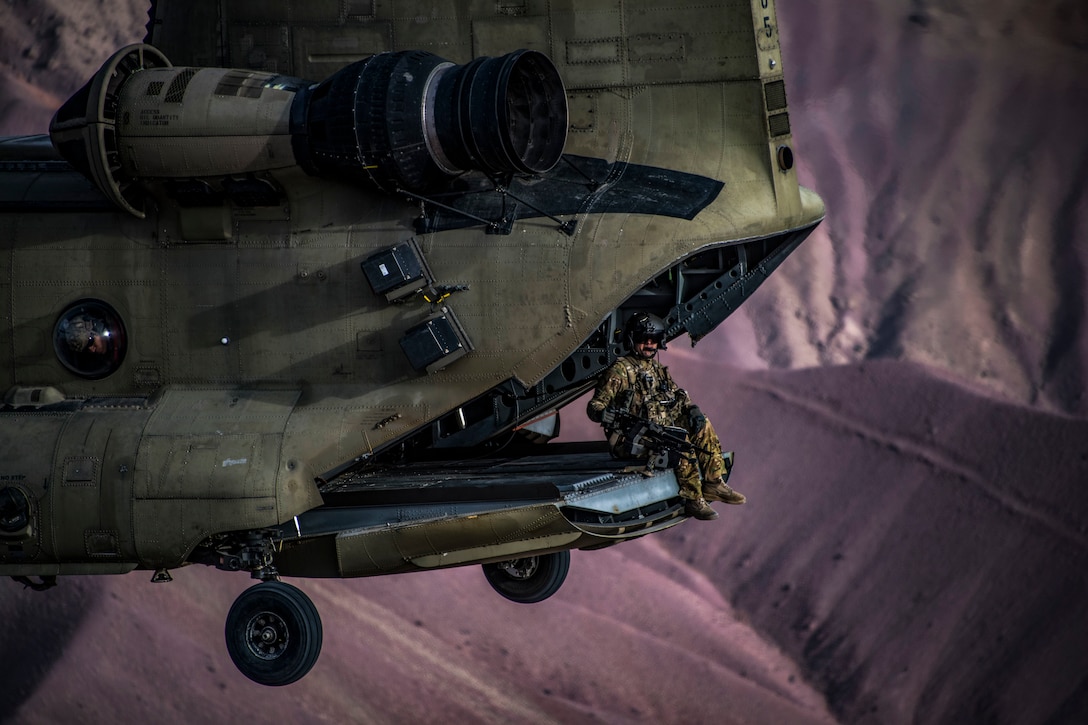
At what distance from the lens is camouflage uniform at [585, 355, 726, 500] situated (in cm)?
1221

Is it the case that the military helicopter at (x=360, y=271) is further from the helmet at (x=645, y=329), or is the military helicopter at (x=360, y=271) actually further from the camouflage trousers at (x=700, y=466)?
the helmet at (x=645, y=329)

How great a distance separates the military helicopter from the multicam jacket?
0.42 metres

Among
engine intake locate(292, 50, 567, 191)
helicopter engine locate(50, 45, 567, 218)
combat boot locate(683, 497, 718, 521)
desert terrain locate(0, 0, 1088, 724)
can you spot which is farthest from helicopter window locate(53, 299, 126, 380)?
desert terrain locate(0, 0, 1088, 724)

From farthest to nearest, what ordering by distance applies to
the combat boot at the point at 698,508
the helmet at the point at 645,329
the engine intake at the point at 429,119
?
the helmet at the point at 645,329 → the combat boot at the point at 698,508 → the engine intake at the point at 429,119

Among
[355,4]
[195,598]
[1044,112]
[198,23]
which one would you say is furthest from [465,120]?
[1044,112]

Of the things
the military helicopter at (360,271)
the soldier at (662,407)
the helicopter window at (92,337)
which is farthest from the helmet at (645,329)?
the helicopter window at (92,337)

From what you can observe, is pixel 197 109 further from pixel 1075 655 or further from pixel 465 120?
Answer: pixel 1075 655

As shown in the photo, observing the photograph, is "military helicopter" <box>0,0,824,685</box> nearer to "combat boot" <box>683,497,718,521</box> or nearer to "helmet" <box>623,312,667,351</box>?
"combat boot" <box>683,497,718,521</box>

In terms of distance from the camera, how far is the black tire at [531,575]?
46.6 ft

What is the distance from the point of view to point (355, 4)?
13.4 metres

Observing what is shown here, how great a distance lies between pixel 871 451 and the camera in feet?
68.2

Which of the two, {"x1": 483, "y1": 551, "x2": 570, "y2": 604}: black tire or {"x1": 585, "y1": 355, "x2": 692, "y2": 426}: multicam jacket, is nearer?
{"x1": 585, "y1": 355, "x2": 692, "y2": 426}: multicam jacket

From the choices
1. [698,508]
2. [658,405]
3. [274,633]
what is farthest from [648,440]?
[274,633]

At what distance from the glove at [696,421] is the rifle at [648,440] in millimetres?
170
